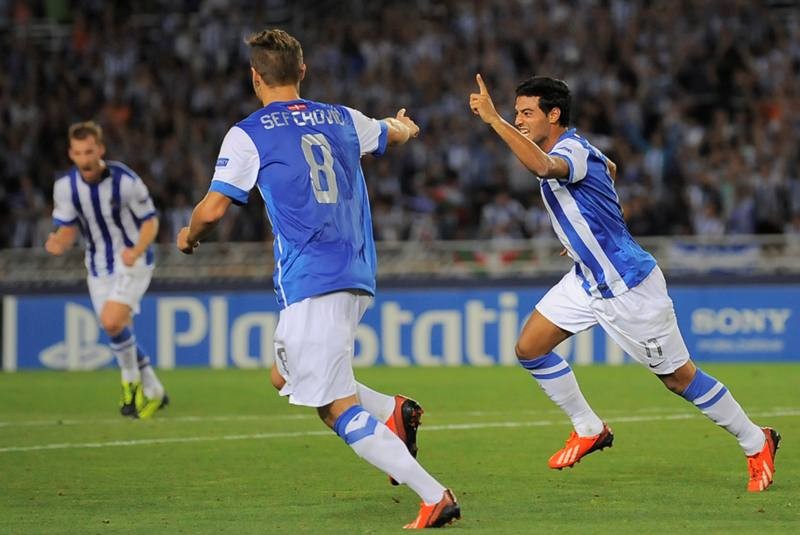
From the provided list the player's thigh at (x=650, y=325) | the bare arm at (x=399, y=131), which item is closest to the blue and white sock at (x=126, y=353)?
the player's thigh at (x=650, y=325)

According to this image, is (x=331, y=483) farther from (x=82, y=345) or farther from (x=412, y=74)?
(x=412, y=74)

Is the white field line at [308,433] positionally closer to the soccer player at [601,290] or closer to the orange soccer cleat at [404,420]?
the soccer player at [601,290]

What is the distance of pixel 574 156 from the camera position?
7.62 m

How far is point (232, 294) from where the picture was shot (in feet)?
59.0

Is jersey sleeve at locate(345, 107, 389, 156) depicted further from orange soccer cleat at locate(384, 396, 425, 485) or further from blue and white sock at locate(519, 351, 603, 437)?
blue and white sock at locate(519, 351, 603, 437)

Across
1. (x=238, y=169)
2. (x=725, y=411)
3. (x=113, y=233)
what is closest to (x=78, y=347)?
(x=113, y=233)

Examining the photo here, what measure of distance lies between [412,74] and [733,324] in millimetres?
7274

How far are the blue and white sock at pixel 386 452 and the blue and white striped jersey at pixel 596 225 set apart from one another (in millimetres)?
2051

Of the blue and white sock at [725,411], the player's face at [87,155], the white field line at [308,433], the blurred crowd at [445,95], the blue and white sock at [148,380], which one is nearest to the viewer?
the blue and white sock at [725,411]

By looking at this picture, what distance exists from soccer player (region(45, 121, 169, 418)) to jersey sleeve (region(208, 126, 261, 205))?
5650mm

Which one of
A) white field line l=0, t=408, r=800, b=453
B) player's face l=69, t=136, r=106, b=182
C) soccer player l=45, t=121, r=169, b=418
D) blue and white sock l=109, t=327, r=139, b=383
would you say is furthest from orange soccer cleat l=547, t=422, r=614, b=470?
player's face l=69, t=136, r=106, b=182

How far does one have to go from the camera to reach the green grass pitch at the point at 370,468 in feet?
22.2

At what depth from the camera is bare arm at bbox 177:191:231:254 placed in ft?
20.8


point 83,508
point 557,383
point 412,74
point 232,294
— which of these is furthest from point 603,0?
point 83,508
